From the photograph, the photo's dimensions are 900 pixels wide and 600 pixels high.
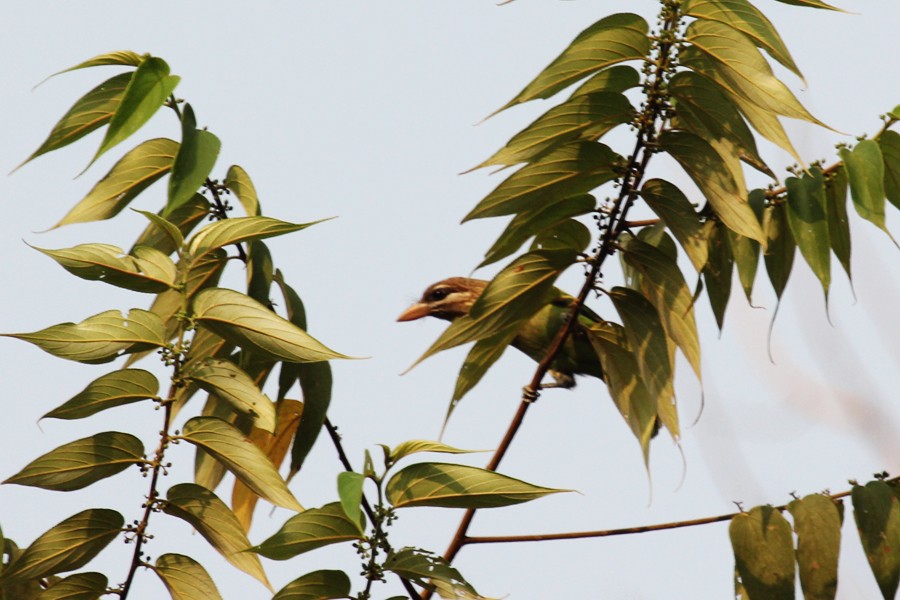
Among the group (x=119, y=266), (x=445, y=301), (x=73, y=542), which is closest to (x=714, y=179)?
(x=119, y=266)

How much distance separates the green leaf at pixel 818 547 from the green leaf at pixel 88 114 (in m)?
1.68

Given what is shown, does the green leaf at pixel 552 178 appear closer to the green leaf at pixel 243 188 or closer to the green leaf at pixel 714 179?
the green leaf at pixel 714 179

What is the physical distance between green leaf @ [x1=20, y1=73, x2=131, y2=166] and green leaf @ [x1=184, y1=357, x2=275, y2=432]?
0.57 meters

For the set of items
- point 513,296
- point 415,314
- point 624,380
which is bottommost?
point 624,380

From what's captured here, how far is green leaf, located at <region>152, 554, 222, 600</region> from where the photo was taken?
2100mm

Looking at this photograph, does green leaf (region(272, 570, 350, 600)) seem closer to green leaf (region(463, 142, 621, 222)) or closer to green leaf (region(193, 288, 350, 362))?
green leaf (region(193, 288, 350, 362))

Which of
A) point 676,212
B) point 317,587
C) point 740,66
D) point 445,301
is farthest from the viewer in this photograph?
point 445,301

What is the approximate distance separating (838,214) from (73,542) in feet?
5.90

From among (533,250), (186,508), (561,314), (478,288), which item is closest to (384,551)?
(186,508)

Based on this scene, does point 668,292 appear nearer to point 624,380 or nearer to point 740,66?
point 624,380

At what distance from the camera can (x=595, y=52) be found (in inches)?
87.4

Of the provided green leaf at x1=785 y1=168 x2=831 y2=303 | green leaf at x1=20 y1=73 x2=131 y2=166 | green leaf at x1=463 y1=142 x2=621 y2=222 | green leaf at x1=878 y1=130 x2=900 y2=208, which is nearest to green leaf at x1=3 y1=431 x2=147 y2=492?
green leaf at x1=20 y1=73 x2=131 y2=166

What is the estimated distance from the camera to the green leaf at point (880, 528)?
222cm

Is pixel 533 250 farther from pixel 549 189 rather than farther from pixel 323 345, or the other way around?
pixel 323 345
